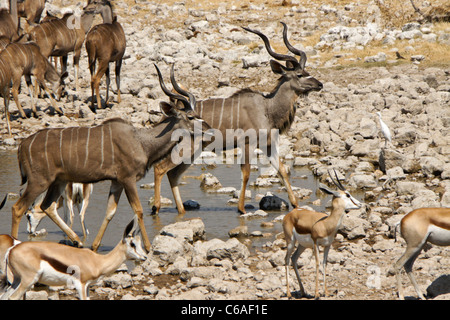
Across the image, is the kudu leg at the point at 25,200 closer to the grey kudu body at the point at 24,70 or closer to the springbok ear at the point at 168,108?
the springbok ear at the point at 168,108

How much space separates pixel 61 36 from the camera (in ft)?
54.0

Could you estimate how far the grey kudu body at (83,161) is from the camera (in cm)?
755

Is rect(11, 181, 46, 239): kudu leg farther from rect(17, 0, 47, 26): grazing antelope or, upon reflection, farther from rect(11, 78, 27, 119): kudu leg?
rect(17, 0, 47, 26): grazing antelope

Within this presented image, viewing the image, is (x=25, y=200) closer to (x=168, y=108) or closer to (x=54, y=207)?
(x=54, y=207)

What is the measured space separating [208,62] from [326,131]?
18.3ft

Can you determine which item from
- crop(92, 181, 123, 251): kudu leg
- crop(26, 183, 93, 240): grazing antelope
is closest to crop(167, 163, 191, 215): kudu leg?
crop(26, 183, 93, 240): grazing antelope

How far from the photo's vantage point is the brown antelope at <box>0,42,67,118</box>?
46.8 feet

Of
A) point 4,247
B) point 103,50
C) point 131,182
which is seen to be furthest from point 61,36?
point 4,247

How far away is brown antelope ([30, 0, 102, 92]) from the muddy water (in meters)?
4.77

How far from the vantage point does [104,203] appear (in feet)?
32.7

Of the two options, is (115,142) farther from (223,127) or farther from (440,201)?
(440,201)

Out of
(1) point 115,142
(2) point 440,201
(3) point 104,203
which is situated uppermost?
(1) point 115,142

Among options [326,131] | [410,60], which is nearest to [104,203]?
[326,131]

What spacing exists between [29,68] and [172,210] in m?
6.39
